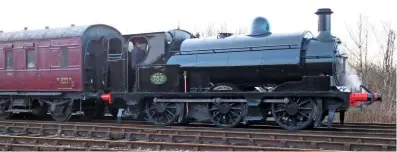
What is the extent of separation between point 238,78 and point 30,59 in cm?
811

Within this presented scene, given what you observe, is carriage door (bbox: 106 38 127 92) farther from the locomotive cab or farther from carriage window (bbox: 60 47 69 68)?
carriage window (bbox: 60 47 69 68)

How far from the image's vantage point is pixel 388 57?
76.7ft

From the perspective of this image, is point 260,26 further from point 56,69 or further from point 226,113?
point 56,69

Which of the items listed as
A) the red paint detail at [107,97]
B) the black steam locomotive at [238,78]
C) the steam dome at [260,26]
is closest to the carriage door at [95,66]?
the red paint detail at [107,97]

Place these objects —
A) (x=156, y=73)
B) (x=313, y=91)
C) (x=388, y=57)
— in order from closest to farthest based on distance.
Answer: (x=313, y=91) → (x=156, y=73) → (x=388, y=57)

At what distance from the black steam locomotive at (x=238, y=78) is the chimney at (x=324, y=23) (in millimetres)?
26

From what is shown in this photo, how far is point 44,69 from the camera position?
16.5m

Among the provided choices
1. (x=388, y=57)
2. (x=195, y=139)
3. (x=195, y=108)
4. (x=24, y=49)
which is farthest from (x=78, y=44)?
(x=388, y=57)

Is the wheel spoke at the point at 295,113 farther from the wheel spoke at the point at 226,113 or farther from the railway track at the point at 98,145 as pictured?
the railway track at the point at 98,145

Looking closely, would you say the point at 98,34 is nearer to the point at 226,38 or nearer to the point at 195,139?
the point at 226,38

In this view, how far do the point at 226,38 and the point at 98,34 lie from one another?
5221 mm

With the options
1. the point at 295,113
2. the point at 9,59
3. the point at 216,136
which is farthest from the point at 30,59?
the point at 295,113

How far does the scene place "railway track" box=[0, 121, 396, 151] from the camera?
9898 millimetres

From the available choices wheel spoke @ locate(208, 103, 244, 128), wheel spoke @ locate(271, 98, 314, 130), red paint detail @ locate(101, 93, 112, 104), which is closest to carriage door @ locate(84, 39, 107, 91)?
red paint detail @ locate(101, 93, 112, 104)
